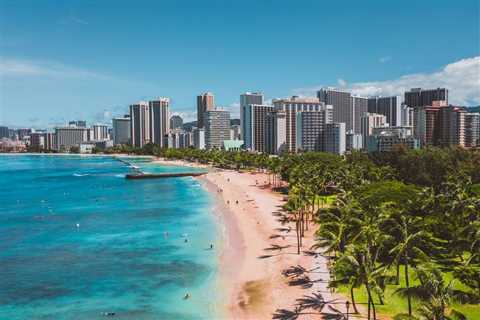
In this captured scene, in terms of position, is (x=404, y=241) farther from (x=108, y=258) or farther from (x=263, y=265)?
(x=108, y=258)

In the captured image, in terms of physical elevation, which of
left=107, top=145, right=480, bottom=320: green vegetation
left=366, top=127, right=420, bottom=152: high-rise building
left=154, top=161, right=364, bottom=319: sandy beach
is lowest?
left=154, top=161, right=364, bottom=319: sandy beach

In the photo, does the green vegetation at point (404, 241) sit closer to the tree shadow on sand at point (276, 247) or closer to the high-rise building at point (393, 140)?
the tree shadow on sand at point (276, 247)

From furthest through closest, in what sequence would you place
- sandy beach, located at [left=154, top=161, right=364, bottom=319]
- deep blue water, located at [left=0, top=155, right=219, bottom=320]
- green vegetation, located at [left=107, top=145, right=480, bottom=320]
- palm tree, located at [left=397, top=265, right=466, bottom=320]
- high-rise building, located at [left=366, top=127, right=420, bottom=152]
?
high-rise building, located at [left=366, top=127, right=420, bottom=152] < deep blue water, located at [left=0, top=155, right=219, bottom=320] < sandy beach, located at [left=154, top=161, right=364, bottom=319] < green vegetation, located at [left=107, top=145, right=480, bottom=320] < palm tree, located at [left=397, top=265, right=466, bottom=320]

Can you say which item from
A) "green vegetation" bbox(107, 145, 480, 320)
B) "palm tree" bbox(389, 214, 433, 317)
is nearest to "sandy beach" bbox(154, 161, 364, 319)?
"green vegetation" bbox(107, 145, 480, 320)

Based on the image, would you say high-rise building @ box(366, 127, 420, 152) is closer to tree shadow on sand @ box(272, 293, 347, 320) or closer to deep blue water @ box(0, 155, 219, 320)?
deep blue water @ box(0, 155, 219, 320)

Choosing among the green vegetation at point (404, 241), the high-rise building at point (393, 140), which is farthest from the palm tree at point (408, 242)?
the high-rise building at point (393, 140)

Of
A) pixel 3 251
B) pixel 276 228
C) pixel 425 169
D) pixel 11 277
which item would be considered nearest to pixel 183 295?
pixel 11 277
